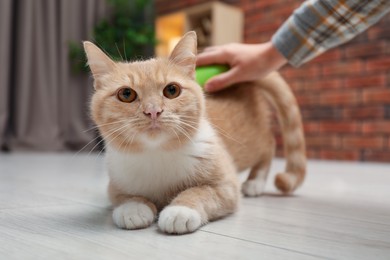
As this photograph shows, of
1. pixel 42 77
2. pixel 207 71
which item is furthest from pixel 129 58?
pixel 207 71

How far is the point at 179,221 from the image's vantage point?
2.81 ft

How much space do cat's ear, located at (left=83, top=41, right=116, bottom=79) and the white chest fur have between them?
0.20m

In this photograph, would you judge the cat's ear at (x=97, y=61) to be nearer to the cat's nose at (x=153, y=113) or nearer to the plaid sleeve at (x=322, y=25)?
the cat's nose at (x=153, y=113)

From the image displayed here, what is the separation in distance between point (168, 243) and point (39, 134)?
3.50 m

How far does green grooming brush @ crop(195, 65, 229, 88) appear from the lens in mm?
1477

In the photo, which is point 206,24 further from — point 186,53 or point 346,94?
point 186,53

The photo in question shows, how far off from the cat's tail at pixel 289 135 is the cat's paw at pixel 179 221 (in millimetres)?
682

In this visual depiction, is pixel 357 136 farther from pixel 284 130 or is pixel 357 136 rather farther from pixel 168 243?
pixel 168 243

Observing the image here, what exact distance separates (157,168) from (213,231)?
0.76 ft

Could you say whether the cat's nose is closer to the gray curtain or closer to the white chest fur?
the white chest fur

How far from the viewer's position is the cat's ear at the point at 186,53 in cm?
109

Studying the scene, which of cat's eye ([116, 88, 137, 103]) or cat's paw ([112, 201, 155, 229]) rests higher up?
cat's eye ([116, 88, 137, 103])

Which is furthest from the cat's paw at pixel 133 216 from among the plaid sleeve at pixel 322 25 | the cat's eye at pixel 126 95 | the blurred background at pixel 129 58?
the blurred background at pixel 129 58

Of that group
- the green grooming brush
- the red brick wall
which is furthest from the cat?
the red brick wall
